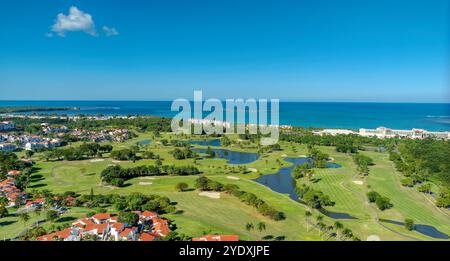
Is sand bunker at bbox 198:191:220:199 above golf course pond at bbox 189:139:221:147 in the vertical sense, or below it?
below

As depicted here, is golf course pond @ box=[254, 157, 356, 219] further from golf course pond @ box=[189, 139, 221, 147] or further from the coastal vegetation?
golf course pond @ box=[189, 139, 221, 147]

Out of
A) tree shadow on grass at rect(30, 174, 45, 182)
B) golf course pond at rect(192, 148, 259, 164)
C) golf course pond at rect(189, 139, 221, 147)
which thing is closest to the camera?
tree shadow on grass at rect(30, 174, 45, 182)

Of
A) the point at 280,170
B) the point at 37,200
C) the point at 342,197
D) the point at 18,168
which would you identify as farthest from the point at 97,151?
the point at 342,197

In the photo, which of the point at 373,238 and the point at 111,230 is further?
the point at 373,238

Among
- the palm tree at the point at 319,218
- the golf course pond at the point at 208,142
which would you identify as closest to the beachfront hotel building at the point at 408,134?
the golf course pond at the point at 208,142

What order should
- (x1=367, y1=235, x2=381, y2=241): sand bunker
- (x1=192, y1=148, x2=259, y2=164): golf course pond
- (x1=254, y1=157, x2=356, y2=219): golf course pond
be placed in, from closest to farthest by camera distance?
(x1=367, y1=235, x2=381, y2=241): sand bunker
(x1=254, y1=157, x2=356, y2=219): golf course pond
(x1=192, y1=148, x2=259, y2=164): golf course pond

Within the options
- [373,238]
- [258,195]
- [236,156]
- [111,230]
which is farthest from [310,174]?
[111,230]

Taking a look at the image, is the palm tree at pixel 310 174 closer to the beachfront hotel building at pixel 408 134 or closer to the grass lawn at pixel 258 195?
the grass lawn at pixel 258 195

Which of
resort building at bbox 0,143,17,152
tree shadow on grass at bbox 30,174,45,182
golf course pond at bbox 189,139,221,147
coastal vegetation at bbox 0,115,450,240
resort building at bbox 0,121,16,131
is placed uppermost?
resort building at bbox 0,121,16,131

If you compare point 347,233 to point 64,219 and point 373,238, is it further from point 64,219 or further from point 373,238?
point 64,219

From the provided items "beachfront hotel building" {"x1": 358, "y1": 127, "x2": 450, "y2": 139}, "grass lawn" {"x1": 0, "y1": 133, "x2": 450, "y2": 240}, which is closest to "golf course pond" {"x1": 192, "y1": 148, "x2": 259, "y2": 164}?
"grass lawn" {"x1": 0, "y1": 133, "x2": 450, "y2": 240}

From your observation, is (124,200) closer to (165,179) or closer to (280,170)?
(165,179)
